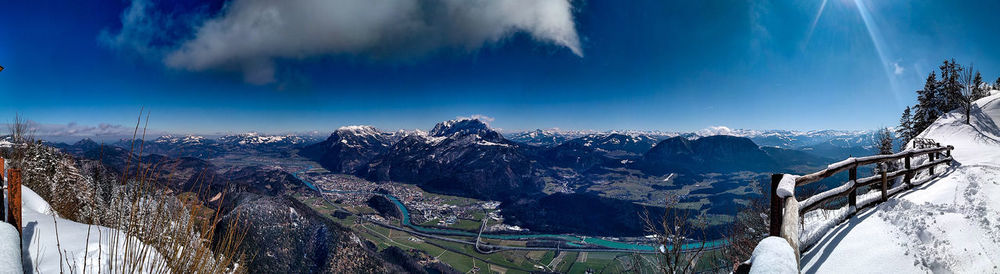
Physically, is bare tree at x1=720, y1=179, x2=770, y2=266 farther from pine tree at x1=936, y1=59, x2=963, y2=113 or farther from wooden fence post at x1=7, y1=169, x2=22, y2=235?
pine tree at x1=936, y1=59, x2=963, y2=113

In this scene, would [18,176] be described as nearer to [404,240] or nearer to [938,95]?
[938,95]

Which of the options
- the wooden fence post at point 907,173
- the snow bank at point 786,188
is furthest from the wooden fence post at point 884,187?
the snow bank at point 786,188

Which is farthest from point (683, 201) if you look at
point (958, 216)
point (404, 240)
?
point (958, 216)

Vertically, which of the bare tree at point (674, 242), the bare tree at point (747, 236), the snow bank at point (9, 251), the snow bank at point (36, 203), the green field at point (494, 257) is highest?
the snow bank at point (9, 251)

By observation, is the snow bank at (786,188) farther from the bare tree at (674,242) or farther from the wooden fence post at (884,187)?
the bare tree at (674,242)

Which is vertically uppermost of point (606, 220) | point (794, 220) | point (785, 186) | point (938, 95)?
point (938, 95)

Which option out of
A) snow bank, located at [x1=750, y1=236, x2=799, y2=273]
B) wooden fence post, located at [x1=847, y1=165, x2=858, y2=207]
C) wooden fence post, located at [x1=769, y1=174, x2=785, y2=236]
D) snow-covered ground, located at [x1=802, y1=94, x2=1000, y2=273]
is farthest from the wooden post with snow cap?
wooden fence post, located at [x1=847, y1=165, x2=858, y2=207]

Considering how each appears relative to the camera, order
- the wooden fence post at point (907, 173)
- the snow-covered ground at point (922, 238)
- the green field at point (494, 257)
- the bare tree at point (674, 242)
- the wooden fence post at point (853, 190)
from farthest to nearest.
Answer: the green field at point (494, 257) → the bare tree at point (674, 242) → the wooden fence post at point (907, 173) → the wooden fence post at point (853, 190) → the snow-covered ground at point (922, 238)
